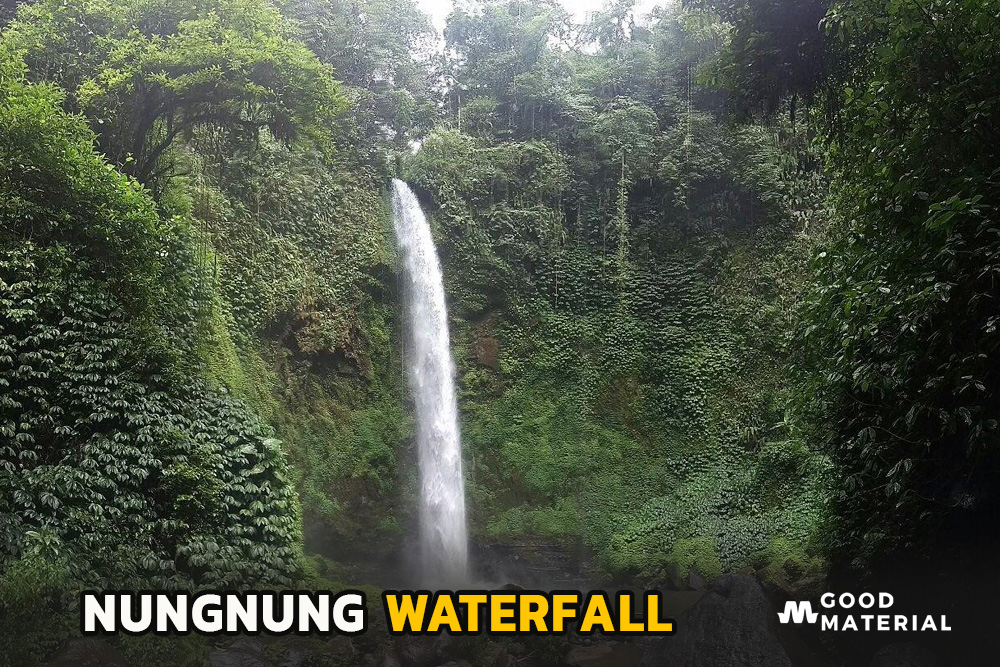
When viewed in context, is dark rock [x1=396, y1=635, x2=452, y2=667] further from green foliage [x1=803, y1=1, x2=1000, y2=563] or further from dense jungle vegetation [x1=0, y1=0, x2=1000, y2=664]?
green foliage [x1=803, y1=1, x2=1000, y2=563]

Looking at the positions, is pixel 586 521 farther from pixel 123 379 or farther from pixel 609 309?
pixel 123 379

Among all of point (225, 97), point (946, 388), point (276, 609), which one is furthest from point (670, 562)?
point (225, 97)

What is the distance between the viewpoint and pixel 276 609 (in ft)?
23.6

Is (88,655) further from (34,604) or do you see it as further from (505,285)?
(505,285)

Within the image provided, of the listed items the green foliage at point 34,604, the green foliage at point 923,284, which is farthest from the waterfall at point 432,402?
the green foliage at point 923,284

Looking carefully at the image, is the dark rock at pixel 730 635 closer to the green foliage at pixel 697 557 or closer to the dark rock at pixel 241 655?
the dark rock at pixel 241 655

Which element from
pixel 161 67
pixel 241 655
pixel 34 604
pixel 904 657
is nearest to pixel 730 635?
pixel 904 657

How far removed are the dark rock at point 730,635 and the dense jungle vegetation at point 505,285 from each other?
110 centimetres

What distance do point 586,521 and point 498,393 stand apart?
3278 millimetres

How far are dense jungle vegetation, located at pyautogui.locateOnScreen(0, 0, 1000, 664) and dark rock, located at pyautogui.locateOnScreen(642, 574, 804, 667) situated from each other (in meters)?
1.10

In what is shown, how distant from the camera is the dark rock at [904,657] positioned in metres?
5.58

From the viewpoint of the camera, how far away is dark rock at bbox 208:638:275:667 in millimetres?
6871

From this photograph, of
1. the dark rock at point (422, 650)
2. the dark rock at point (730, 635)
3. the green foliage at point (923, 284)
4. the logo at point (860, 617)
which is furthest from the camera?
the dark rock at point (422, 650)

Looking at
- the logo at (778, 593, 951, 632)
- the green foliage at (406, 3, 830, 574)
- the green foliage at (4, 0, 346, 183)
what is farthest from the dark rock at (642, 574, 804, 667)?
the green foliage at (4, 0, 346, 183)
